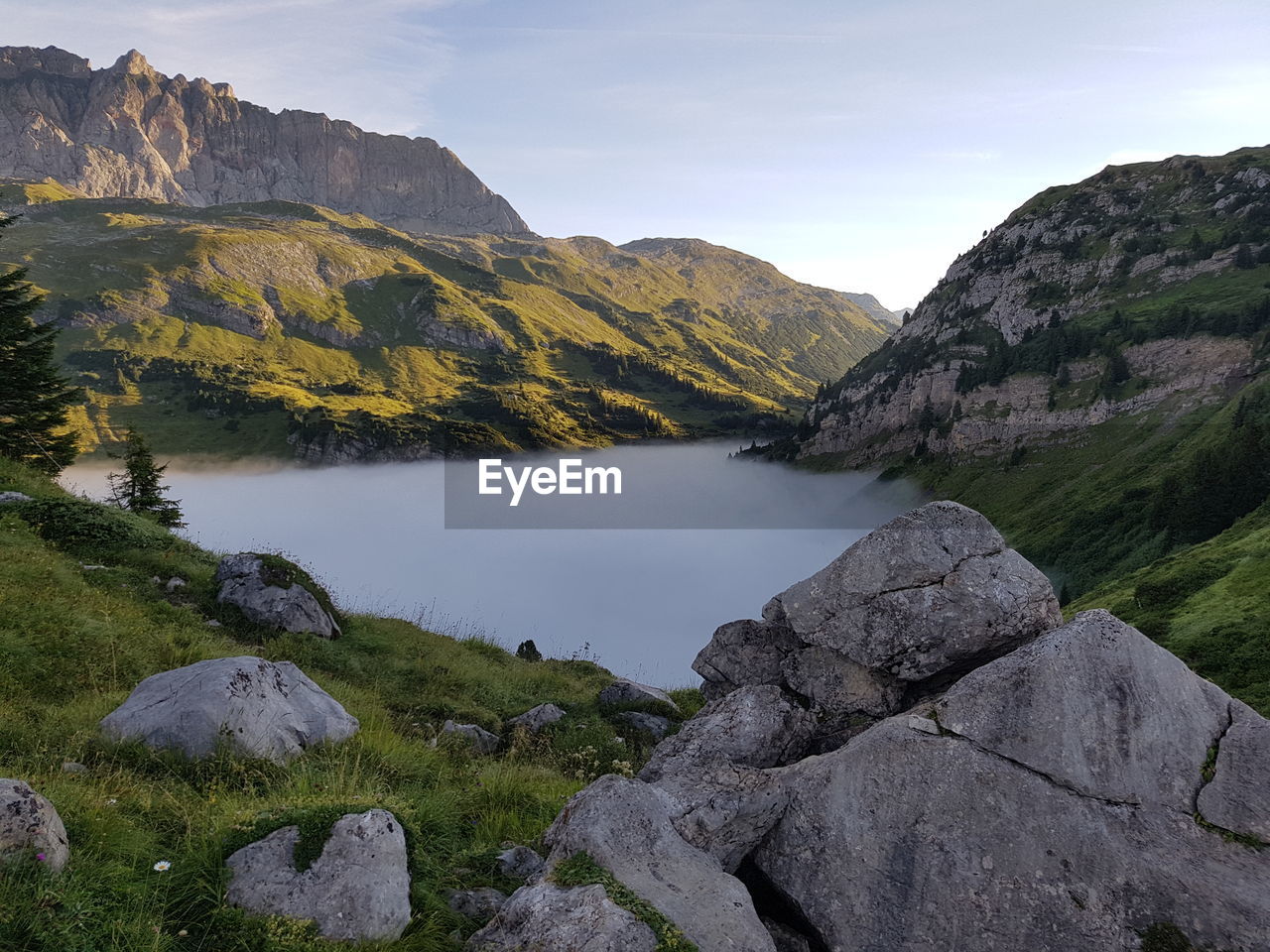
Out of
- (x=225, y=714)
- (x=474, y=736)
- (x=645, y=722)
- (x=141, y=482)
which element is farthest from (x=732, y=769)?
(x=141, y=482)

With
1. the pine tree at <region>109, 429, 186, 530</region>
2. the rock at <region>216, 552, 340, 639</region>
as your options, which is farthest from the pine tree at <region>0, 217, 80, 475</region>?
the rock at <region>216, 552, 340, 639</region>

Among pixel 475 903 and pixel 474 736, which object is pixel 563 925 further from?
pixel 474 736

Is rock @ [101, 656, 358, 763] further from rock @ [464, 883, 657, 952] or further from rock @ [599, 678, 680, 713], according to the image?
rock @ [599, 678, 680, 713]

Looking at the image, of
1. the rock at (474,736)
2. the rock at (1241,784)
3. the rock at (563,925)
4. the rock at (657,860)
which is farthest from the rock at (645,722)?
the rock at (1241,784)

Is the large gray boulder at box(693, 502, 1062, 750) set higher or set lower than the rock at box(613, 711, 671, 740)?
higher

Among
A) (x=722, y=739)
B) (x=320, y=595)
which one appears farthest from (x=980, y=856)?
(x=320, y=595)

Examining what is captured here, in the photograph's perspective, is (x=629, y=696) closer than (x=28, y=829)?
No

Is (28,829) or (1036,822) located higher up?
(28,829)
